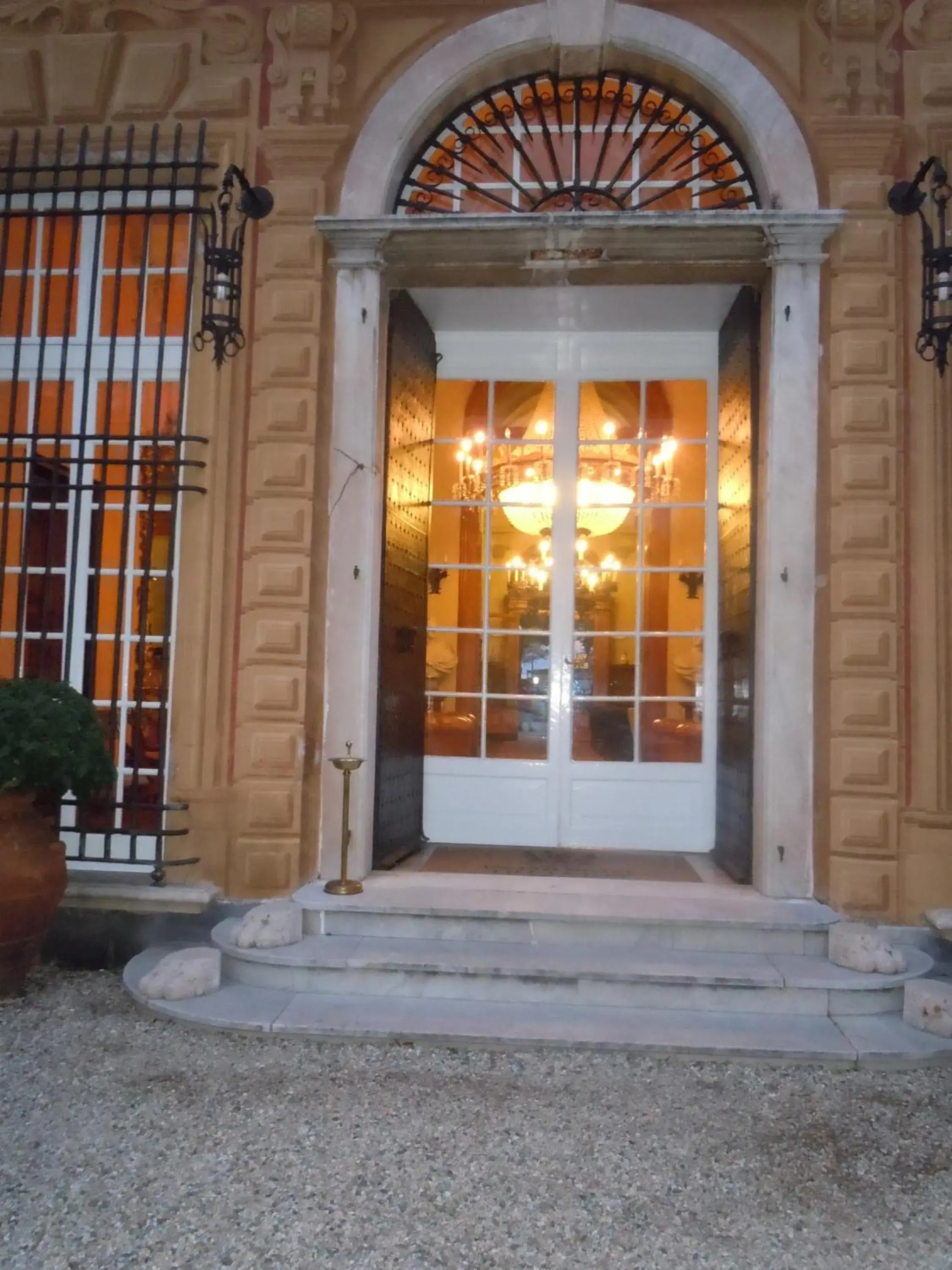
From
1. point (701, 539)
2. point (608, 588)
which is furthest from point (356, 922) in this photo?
point (701, 539)

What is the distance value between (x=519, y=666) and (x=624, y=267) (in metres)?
2.34

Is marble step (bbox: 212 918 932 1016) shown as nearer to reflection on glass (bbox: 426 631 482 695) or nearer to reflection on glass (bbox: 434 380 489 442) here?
reflection on glass (bbox: 426 631 482 695)

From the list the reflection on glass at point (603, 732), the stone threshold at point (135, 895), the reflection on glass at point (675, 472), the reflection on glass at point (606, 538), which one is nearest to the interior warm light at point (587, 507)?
the reflection on glass at point (606, 538)

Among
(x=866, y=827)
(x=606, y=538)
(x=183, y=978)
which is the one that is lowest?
(x=183, y=978)

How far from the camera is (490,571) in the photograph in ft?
17.9

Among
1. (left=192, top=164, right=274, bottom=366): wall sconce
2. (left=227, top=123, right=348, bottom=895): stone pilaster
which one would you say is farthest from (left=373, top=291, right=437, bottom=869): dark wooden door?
Result: (left=192, top=164, right=274, bottom=366): wall sconce

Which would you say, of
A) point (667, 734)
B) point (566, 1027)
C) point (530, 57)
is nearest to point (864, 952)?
point (566, 1027)

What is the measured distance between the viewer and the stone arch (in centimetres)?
442

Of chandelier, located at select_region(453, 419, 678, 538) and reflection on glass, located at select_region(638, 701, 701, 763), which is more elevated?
chandelier, located at select_region(453, 419, 678, 538)

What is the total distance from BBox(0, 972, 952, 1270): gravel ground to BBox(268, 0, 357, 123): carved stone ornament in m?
4.51

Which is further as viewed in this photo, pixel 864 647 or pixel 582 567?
pixel 582 567

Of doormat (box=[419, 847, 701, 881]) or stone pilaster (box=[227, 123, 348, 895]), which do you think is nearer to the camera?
stone pilaster (box=[227, 123, 348, 895])

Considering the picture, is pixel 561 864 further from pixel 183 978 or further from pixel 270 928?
pixel 183 978

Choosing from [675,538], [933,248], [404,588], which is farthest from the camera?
[675,538]
